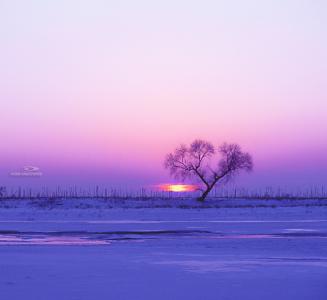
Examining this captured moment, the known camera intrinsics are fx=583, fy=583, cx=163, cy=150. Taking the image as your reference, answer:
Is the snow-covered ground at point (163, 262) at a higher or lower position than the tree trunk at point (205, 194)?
lower

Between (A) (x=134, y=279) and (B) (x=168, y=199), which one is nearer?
(A) (x=134, y=279)

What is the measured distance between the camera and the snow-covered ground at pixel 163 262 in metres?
12.4

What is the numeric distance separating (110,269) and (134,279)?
5.32 ft

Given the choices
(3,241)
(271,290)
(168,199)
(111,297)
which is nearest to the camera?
(111,297)

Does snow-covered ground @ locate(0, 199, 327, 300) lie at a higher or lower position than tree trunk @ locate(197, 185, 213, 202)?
lower

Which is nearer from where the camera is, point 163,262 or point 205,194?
point 163,262

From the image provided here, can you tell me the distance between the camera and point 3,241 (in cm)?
2320

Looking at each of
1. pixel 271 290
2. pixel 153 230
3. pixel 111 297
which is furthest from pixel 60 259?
pixel 153 230

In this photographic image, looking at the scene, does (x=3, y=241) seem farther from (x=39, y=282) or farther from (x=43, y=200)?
(x=43, y=200)

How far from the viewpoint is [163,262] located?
16609mm

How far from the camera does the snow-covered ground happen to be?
1239 cm

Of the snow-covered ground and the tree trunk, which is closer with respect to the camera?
the snow-covered ground

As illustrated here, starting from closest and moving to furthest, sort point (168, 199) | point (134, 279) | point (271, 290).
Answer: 1. point (271, 290)
2. point (134, 279)
3. point (168, 199)

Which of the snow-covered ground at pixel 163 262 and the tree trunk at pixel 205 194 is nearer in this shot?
the snow-covered ground at pixel 163 262
